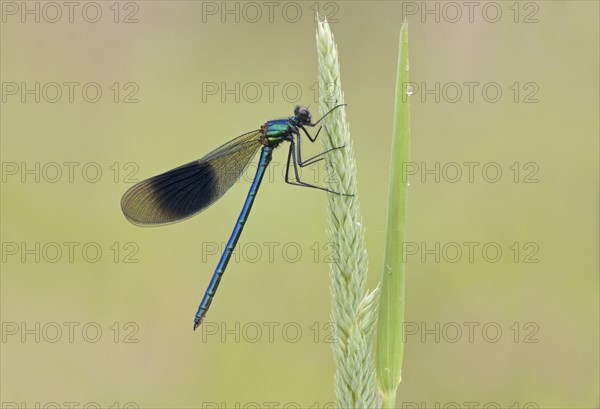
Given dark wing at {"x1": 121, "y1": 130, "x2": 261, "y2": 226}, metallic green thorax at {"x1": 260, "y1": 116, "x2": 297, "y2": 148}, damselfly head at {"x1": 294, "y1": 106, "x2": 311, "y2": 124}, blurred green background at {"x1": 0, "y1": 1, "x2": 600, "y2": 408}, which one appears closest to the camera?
damselfly head at {"x1": 294, "y1": 106, "x2": 311, "y2": 124}

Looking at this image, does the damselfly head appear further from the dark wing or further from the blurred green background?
the blurred green background

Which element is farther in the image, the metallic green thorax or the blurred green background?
the blurred green background

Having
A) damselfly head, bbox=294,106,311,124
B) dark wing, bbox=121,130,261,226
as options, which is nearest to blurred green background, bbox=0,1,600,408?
dark wing, bbox=121,130,261,226

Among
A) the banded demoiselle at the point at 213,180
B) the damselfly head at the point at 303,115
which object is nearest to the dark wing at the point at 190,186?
the banded demoiselle at the point at 213,180

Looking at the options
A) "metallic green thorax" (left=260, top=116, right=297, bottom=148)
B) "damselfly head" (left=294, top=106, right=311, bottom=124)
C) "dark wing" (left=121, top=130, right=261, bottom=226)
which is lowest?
"dark wing" (left=121, top=130, right=261, bottom=226)

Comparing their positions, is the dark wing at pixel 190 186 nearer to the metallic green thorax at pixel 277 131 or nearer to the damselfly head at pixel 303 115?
the metallic green thorax at pixel 277 131

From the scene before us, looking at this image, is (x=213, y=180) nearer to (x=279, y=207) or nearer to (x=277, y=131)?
(x=277, y=131)

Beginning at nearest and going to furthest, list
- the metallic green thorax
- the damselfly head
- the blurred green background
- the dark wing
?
the damselfly head → the metallic green thorax → the dark wing → the blurred green background

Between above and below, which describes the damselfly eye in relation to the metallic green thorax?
above

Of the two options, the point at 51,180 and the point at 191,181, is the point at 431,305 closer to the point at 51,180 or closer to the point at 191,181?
the point at 191,181
